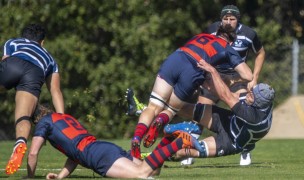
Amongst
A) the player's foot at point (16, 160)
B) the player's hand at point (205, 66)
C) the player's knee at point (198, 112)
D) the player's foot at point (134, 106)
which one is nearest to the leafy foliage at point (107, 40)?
the player's foot at point (134, 106)

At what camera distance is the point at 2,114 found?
2431 cm

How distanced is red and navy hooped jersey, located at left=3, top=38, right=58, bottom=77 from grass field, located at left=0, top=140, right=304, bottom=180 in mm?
1213

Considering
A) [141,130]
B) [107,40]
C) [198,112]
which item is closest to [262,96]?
[198,112]

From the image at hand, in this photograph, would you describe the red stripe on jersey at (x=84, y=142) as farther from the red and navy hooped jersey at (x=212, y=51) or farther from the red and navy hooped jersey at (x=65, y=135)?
the red and navy hooped jersey at (x=212, y=51)

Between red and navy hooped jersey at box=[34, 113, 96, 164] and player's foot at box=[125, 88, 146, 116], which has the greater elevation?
red and navy hooped jersey at box=[34, 113, 96, 164]

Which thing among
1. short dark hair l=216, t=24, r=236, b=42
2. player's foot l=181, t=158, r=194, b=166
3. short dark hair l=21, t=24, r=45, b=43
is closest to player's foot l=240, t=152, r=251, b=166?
player's foot l=181, t=158, r=194, b=166

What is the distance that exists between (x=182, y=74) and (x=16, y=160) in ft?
8.98

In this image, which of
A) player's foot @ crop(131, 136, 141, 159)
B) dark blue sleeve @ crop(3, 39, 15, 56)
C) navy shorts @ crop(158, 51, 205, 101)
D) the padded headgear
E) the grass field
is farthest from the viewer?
navy shorts @ crop(158, 51, 205, 101)

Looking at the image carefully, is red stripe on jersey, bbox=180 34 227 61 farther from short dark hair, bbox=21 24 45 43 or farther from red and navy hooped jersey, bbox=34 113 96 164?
red and navy hooped jersey, bbox=34 113 96 164

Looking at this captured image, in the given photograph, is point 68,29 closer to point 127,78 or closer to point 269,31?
point 127,78

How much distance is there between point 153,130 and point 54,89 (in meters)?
1.35

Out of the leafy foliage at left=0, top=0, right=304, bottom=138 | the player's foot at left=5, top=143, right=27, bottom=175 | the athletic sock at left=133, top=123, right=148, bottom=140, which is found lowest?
the leafy foliage at left=0, top=0, right=304, bottom=138

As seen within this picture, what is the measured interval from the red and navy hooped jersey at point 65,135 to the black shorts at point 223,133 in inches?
89.9

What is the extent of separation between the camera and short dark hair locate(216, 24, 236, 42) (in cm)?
1411
